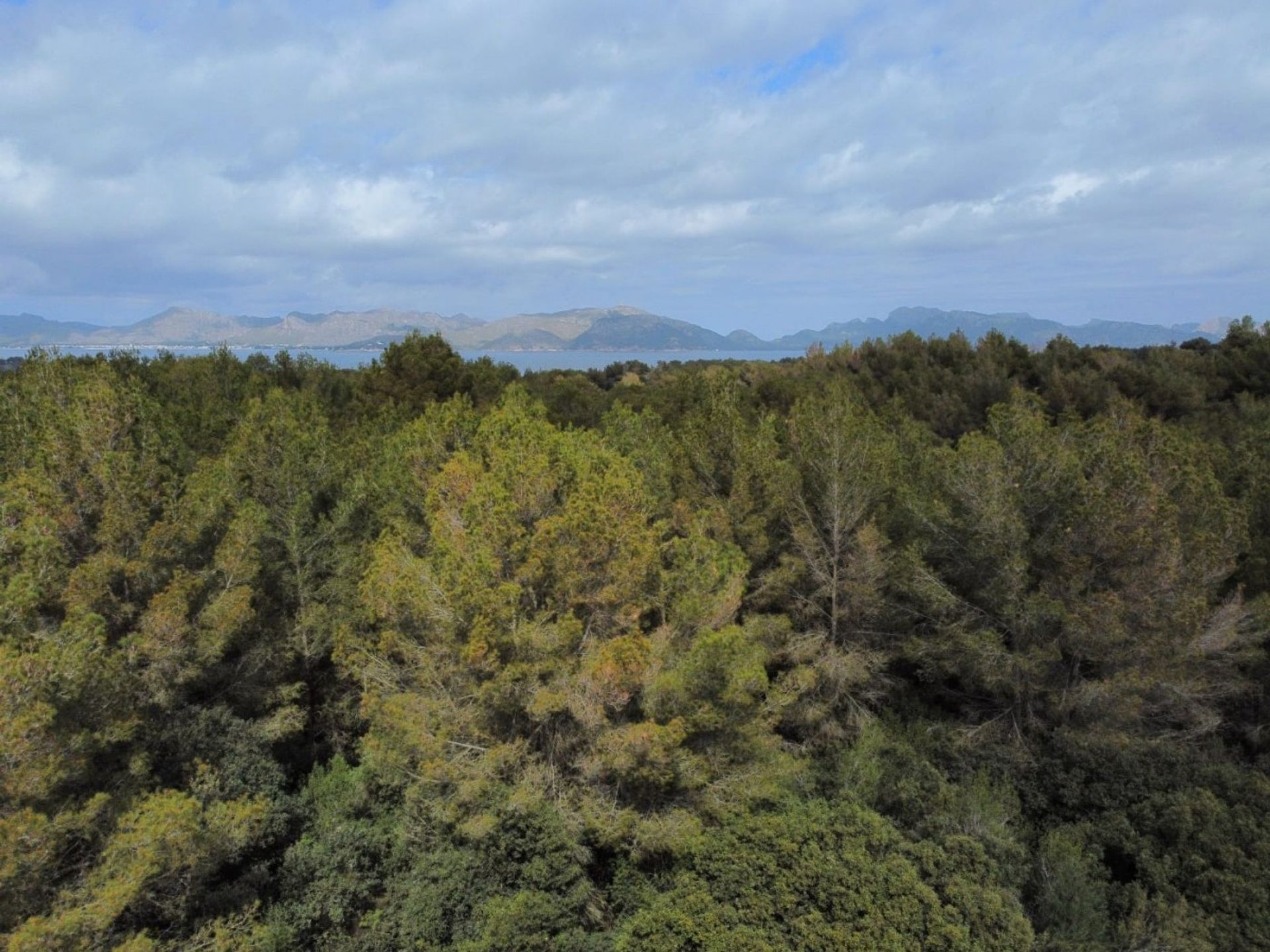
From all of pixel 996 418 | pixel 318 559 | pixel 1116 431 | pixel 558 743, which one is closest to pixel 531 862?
pixel 558 743

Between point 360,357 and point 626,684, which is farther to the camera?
point 360,357

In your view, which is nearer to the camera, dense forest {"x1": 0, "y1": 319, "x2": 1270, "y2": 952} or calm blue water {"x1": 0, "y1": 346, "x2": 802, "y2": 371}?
dense forest {"x1": 0, "y1": 319, "x2": 1270, "y2": 952}

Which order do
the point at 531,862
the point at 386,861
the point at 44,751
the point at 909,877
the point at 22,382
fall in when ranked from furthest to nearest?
the point at 22,382
the point at 386,861
the point at 531,862
the point at 909,877
the point at 44,751

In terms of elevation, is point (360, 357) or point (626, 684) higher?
point (360, 357)

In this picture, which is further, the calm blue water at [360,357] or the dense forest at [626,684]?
the calm blue water at [360,357]

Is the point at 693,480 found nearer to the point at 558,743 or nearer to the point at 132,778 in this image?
the point at 558,743

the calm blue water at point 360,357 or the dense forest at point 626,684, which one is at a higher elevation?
the calm blue water at point 360,357

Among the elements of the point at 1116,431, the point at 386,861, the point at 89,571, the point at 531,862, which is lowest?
Result: the point at 386,861

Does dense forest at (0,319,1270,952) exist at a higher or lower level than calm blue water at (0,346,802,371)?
lower
